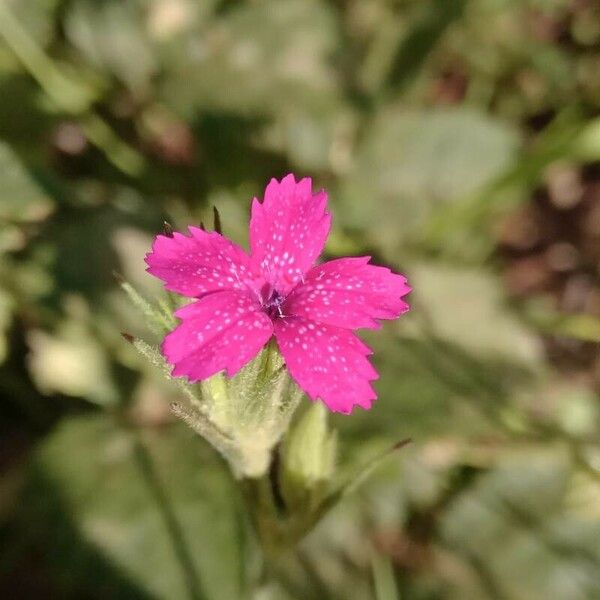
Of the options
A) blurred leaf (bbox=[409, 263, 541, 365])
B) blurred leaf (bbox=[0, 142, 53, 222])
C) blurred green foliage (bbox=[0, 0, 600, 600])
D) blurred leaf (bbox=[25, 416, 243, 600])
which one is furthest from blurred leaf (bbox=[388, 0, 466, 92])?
blurred leaf (bbox=[25, 416, 243, 600])

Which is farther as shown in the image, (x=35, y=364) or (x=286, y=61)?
(x=286, y=61)

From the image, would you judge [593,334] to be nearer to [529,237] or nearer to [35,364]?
[529,237]

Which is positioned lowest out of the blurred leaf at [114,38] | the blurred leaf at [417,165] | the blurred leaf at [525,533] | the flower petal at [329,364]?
the blurred leaf at [525,533]

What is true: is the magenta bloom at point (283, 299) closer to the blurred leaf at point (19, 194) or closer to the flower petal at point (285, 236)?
the flower petal at point (285, 236)

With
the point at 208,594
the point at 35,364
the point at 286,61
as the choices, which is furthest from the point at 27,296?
the point at 286,61

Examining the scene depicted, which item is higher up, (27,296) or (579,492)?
(27,296)

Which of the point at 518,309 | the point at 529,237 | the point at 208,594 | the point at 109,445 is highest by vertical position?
the point at 109,445

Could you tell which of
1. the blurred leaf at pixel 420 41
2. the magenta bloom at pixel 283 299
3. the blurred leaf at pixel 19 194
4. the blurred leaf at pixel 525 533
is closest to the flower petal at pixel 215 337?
the magenta bloom at pixel 283 299
